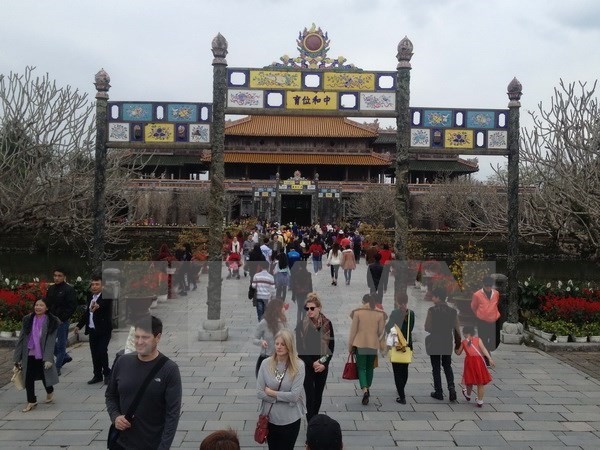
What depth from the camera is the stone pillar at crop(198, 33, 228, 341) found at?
428 inches

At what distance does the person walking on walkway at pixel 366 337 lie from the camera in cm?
699

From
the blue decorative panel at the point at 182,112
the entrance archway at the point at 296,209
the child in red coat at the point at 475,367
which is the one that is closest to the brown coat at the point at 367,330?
the child in red coat at the point at 475,367

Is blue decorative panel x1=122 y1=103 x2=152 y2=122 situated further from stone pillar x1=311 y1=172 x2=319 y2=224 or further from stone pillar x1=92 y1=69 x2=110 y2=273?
stone pillar x1=311 y1=172 x2=319 y2=224

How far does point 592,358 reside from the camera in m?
9.77

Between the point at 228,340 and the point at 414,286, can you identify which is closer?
the point at 228,340

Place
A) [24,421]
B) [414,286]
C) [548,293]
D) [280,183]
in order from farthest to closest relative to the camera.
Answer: [280,183] < [414,286] < [548,293] < [24,421]

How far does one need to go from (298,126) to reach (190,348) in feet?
134

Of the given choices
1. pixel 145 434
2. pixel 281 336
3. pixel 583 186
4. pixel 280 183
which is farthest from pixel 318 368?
pixel 280 183

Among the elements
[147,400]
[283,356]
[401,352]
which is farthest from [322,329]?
[147,400]

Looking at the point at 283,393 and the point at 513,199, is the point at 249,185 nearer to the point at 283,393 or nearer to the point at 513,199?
the point at 513,199

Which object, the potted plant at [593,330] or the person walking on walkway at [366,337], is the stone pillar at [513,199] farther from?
the person walking on walkway at [366,337]

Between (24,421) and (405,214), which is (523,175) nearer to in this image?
(405,214)

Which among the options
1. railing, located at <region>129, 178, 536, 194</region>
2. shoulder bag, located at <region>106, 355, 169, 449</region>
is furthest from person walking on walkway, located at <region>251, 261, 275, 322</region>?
railing, located at <region>129, 178, 536, 194</region>

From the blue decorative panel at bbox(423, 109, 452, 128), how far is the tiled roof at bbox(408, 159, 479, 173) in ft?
125
